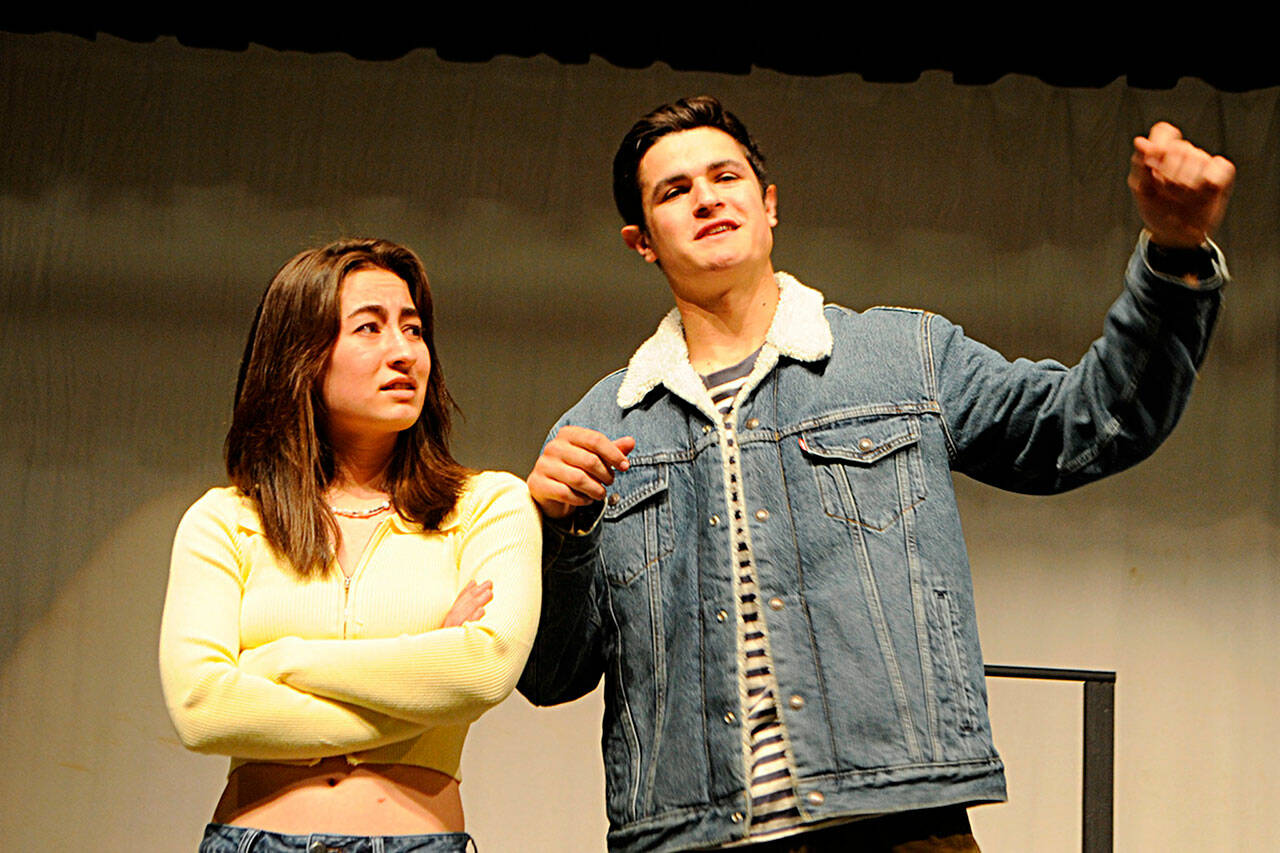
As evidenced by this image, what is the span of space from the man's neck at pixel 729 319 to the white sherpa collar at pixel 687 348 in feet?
0.06

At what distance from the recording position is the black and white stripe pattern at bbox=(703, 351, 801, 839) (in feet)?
5.70

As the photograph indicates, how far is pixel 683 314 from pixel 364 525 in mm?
562

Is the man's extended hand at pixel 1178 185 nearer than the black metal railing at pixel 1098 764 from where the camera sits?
Yes

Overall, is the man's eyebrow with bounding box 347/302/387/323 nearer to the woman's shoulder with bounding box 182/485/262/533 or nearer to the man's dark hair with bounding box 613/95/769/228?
the woman's shoulder with bounding box 182/485/262/533

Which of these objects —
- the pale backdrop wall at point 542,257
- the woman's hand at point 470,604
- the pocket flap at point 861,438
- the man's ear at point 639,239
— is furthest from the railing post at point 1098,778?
the pale backdrop wall at point 542,257

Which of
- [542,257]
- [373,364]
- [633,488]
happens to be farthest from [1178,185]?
[542,257]

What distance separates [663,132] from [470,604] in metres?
0.80

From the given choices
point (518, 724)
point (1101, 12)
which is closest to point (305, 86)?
point (518, 724)

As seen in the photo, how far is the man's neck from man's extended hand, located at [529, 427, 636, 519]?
0.28m

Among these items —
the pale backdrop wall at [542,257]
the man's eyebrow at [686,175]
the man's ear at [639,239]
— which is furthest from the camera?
the pale backdrop wall at [542,257]

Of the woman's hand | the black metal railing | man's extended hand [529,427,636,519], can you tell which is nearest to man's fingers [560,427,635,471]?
man's extended hand [529,427,636,519]

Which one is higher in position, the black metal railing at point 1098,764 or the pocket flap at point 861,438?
the pocket flap at point 861,438

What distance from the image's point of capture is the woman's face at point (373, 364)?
1.99 metres

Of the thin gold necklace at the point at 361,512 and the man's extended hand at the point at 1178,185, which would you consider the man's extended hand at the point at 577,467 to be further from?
the man's extended hand at the point at 1178,185
